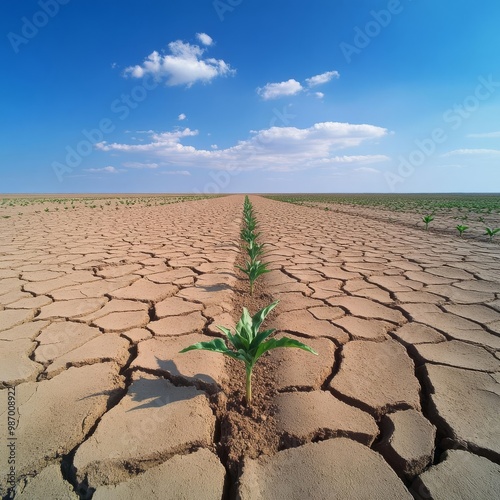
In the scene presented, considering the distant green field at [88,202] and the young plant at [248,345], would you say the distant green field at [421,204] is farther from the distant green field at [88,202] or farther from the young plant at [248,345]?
the young plant at [248,345]

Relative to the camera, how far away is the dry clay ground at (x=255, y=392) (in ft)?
2.69

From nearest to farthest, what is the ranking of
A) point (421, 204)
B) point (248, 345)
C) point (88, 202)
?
point (248, 345), point (421, 204), point (88, 202)

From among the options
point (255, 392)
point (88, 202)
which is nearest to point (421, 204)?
point (255, 392)

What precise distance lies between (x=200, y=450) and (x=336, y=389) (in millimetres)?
572

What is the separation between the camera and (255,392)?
3.91ft

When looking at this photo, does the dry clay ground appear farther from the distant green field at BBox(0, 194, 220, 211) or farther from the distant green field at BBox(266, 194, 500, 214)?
the distant green field at BBox(0, 194, 220, 211)

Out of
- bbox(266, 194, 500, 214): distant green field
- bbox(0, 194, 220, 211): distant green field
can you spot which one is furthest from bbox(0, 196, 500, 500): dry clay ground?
bbox(0, 194, 220, 211): distant green field

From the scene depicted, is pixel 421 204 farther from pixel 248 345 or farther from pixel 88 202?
pixel 88 202

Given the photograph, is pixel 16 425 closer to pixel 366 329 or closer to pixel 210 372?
pixel 210 372

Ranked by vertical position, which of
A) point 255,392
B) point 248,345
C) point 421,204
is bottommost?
point 255,392

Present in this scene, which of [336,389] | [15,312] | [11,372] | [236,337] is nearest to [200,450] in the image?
[236,337]

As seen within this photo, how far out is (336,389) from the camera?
119 centimetres

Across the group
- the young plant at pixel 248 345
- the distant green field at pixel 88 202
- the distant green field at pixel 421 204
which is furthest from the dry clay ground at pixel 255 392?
the distant green field at pixel 88 202

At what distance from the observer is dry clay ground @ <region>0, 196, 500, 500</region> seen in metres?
0.82
